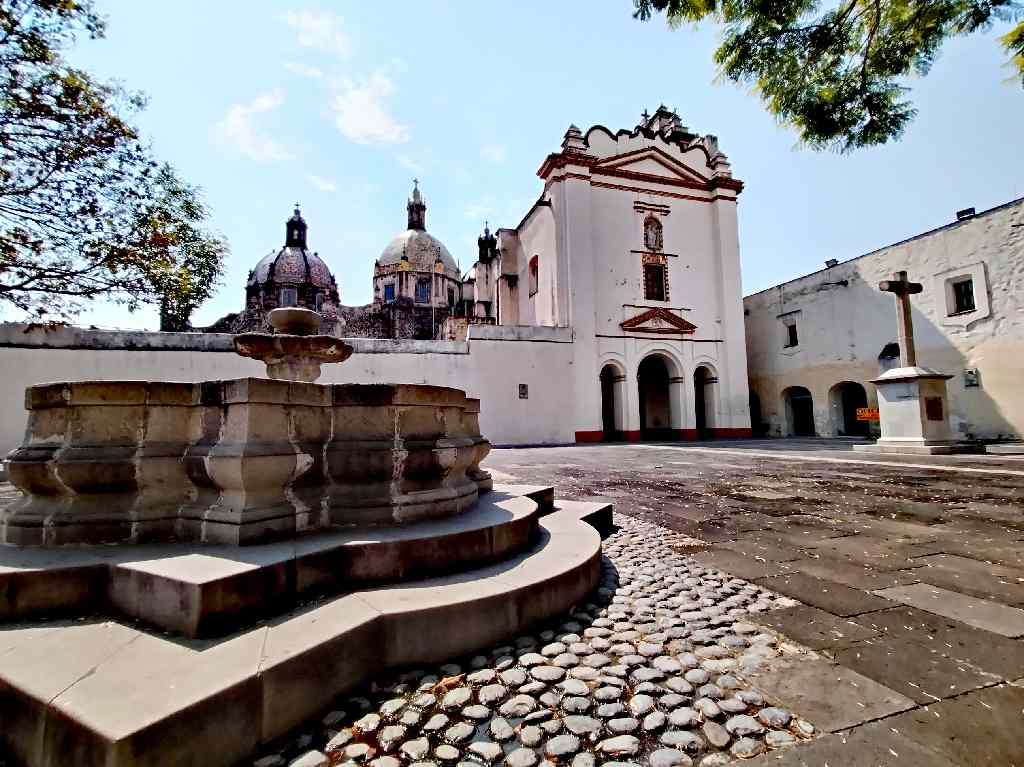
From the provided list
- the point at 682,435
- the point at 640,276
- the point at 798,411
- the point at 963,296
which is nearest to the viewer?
the point at 963,296

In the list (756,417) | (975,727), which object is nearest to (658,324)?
(756,417)

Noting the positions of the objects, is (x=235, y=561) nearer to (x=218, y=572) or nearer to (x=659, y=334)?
(x=218, y=572)

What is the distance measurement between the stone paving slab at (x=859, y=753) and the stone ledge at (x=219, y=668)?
1117 millimetres

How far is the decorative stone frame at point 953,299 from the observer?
1410cm

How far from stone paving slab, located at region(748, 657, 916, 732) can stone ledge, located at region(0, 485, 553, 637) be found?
57.1 inches

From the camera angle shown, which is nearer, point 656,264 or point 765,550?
point 765,550

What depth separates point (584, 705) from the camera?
1618 millimetres

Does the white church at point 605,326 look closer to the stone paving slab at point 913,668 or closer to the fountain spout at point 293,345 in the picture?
A: the fountain spout at point 293,345

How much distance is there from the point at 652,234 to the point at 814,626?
20872 millimetres

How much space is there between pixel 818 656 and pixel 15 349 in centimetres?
1957

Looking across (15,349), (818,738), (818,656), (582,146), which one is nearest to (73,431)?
(818,738)

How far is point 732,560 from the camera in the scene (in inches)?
124

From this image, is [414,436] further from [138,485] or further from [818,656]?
[818,656]

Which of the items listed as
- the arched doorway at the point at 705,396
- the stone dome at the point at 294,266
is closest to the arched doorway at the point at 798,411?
the arched doorway at the point at 705,396
